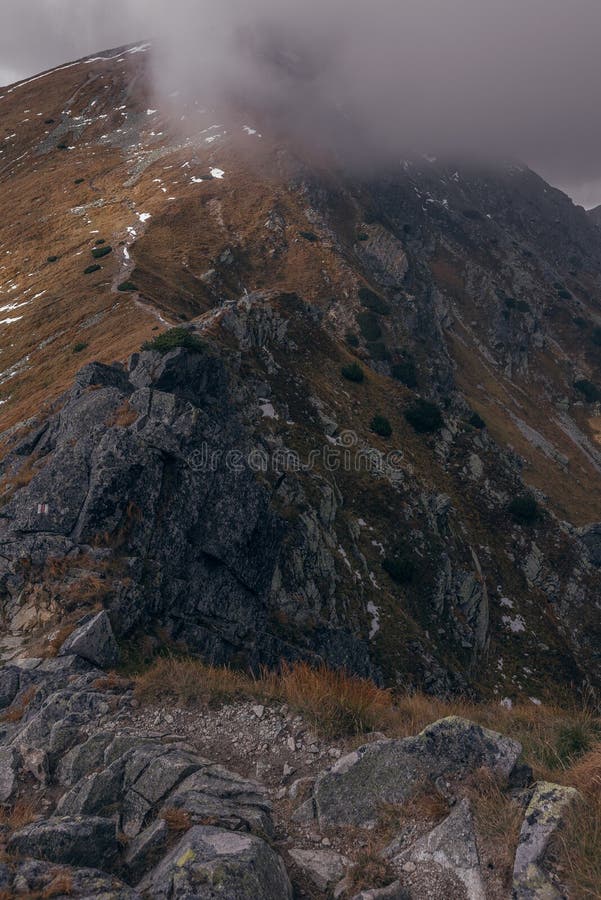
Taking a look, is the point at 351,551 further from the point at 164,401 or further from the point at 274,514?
the point at 164,401

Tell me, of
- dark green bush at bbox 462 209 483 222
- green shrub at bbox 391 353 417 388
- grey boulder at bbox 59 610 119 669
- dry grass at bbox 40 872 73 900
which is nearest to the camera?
dry grass at bbox 40 872 73 900

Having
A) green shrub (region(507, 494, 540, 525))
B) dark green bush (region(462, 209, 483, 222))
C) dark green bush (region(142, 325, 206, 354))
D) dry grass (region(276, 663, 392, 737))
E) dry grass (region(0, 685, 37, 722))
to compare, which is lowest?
green shrub (region(507, 494, 540, 525))

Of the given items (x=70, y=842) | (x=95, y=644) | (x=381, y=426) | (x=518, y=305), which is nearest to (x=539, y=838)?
(x=70, y=842)

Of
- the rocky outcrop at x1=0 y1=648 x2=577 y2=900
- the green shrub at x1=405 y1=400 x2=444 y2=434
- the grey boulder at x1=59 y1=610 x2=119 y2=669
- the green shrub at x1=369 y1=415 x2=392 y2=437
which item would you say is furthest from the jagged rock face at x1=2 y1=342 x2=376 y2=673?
the green shrub at x1=405 y1=400 x2=444 y2=434

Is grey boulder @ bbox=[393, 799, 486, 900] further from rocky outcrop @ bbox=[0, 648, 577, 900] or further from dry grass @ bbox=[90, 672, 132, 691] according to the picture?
dry grass @ bbox=[90, 672, 132, 691]

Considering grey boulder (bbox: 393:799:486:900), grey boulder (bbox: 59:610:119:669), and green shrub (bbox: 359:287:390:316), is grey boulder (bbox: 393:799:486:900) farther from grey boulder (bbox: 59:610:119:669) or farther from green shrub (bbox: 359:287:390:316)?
green shrub (bbox: 359:287:390:316)

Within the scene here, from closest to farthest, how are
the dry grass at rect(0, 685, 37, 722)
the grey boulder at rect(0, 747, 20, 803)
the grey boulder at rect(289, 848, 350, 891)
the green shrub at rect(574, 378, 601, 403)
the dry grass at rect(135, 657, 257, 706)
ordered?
the grey boulder at rect(289, 848, 350, 891), the grey boulder at rect(0, 747, 20, 803), the dry grass at rect(135, 657, 257, 706), the dry grass at rect(0, 685, 37, 722), the green shrub at rect(574, 378, 601, 403)

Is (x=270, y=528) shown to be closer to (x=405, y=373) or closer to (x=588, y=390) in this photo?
(x=405, y=373)

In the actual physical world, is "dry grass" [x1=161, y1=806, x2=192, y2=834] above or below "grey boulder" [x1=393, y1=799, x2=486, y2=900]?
above

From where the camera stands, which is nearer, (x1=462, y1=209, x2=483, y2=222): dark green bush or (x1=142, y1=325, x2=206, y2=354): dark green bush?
(x1=142, y1=325, x2=206, y2=354): dark green bush
